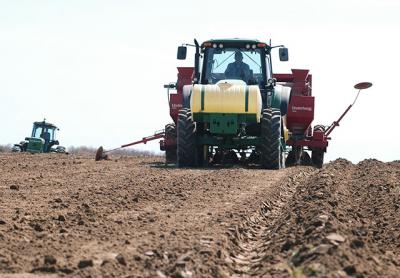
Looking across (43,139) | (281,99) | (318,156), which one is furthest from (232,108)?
(43,139)

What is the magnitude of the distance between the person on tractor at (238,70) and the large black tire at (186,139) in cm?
145

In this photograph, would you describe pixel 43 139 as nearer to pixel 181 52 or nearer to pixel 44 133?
pixel 44 133

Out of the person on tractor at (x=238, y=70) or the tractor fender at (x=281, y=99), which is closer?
the person on tractor at (x=238, y=70)

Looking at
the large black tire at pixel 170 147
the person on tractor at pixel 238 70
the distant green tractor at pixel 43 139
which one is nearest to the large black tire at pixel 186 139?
the person on tractor at pixel 238 70

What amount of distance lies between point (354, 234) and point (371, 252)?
28.7 inches

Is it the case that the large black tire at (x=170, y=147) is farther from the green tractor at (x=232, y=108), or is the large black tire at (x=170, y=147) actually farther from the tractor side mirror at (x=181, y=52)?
the tractor side mirror at (x=181, y=52)

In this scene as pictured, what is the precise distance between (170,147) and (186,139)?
3.66 meters

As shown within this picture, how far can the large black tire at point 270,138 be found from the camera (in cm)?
1686

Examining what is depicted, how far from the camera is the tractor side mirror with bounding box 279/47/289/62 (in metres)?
18.0

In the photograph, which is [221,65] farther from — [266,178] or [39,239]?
[39,239]

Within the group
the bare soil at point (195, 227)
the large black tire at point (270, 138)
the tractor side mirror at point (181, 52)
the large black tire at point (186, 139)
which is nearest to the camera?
the bare soil at point (195, 227)

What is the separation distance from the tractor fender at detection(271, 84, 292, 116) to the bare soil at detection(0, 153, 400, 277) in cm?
493

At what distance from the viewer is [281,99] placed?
18.7 m

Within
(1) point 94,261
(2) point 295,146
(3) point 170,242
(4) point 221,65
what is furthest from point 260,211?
(2) point 295,146
